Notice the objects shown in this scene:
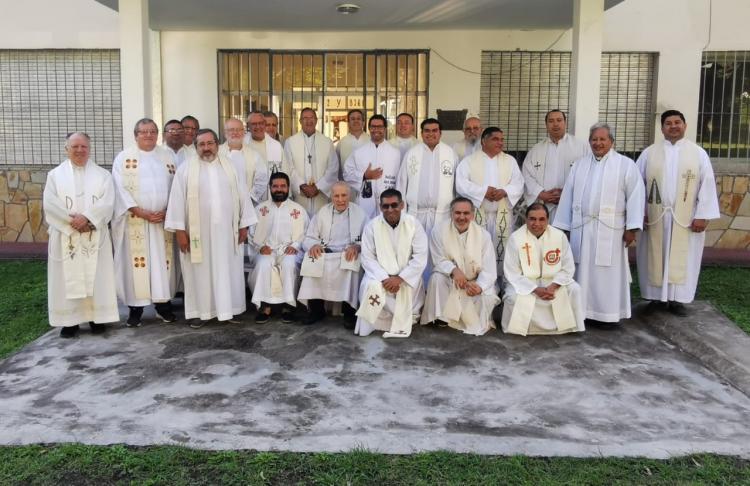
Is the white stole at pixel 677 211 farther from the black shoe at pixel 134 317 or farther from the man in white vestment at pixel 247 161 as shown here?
the black shoe at pixel 134 317

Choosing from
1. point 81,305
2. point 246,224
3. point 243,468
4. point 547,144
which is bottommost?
point 243,468

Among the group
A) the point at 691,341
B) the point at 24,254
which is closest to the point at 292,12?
the point at 24,254

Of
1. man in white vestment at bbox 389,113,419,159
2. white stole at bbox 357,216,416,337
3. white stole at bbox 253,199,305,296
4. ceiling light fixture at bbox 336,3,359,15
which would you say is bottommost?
white stole at bbox 357,216,416,337

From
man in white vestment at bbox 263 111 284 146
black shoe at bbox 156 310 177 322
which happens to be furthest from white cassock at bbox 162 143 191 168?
black shoe at bbox 156 310 177 322

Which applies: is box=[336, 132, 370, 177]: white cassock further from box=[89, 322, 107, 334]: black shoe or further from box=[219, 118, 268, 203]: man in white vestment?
box=[89, 322, 107, 334]: black shoe

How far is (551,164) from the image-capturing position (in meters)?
6.65

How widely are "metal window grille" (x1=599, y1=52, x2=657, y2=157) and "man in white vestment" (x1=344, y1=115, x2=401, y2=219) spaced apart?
4599 mm

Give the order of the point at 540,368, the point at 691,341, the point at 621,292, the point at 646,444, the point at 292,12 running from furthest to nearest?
the point at 292,12, the point at 621,292, the point at 691,341, the point at 540,368, the point at 646,444

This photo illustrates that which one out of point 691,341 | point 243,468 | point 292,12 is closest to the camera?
point 243,468

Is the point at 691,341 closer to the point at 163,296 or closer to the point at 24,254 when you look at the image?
the point at 163,296

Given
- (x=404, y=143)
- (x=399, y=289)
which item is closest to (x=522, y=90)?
(x=404, y=143)

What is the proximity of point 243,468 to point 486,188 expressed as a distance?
3954 millimetres

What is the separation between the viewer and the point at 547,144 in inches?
265

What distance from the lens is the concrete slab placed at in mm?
3635
